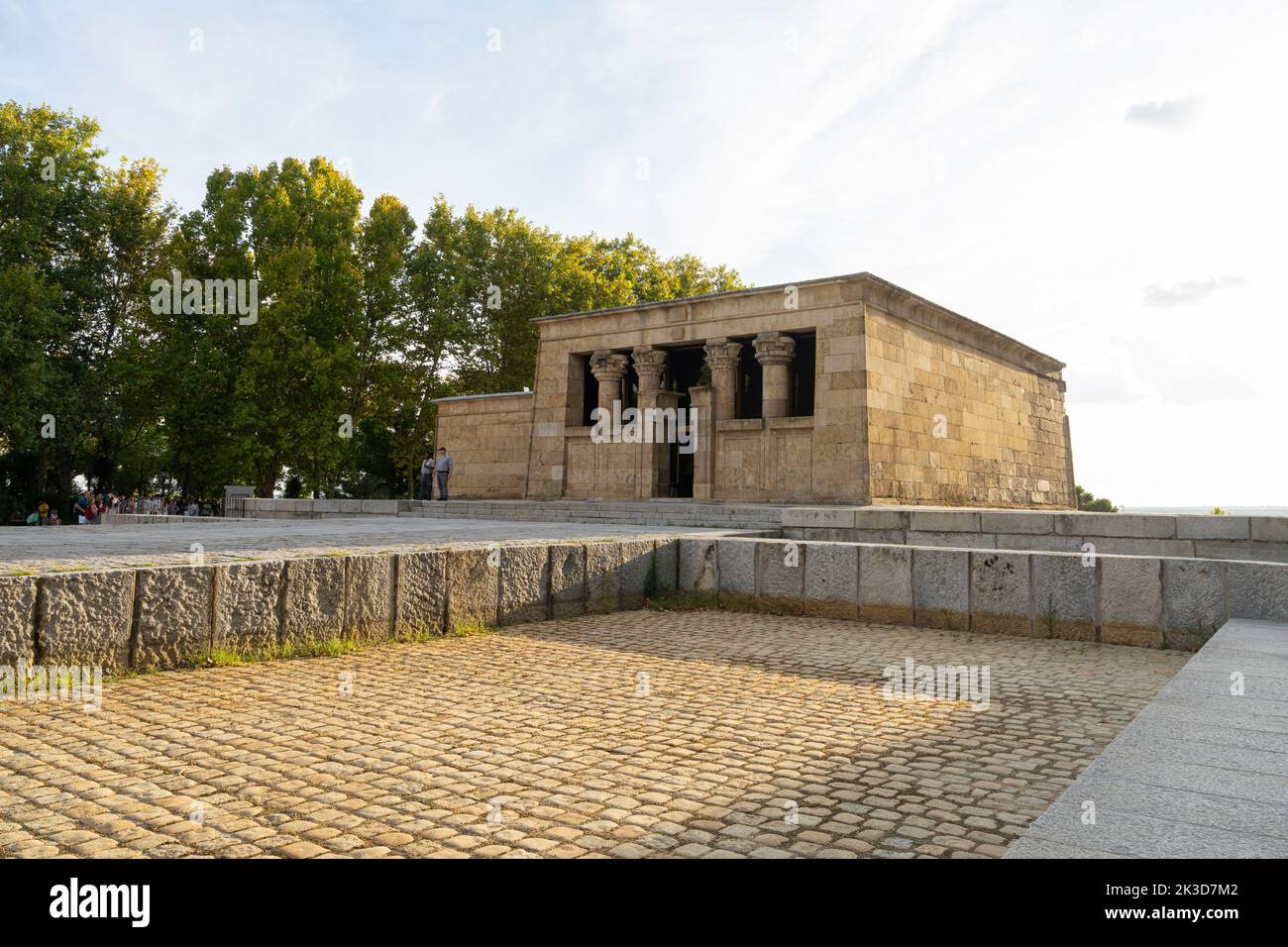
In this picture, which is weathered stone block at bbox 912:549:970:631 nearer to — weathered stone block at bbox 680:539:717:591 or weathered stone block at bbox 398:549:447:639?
weathered stone block at bbox 680:539:717:591

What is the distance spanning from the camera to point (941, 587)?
9914 mm

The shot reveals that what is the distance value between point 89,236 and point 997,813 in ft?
138

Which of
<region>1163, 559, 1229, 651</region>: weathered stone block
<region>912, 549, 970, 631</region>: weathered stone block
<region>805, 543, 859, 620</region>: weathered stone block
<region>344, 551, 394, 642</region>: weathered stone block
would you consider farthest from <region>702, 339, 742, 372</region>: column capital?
<region>344, 551, 394, 642</region>: weathered stone block

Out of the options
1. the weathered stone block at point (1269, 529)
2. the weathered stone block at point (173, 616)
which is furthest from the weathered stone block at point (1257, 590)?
the weathered stone block at point (173, 616)

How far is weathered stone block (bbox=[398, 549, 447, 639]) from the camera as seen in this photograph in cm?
848

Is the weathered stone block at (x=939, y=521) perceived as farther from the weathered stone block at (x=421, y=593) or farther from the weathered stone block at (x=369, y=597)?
the weathered stone block at (x=369, y=597)

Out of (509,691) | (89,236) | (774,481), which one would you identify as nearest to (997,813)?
(509,691)

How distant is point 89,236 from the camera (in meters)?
36.5

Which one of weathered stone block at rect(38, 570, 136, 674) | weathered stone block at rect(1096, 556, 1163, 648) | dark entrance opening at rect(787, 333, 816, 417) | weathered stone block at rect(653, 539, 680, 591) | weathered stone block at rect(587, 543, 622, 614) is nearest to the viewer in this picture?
weathered stone block at rect(38, 570, 136, 674)

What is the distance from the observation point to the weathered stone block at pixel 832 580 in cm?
1046

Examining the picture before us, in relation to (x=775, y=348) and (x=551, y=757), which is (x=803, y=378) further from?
(x=551, y=757)

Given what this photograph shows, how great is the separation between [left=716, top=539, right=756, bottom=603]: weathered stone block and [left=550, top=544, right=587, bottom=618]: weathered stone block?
191 centimetres

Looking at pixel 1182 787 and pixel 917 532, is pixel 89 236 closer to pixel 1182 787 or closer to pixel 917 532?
pixel 917 532

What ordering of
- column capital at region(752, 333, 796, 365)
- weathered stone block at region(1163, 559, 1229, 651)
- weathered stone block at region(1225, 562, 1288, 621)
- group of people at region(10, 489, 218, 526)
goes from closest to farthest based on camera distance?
weathered stone block at region(1225, 562, 1288, 621) → weathered stone block at region(1163, 559, 1229, 651) → column capital at region(752, 333, 796, 365) → group of people at region(10, 489, 218, 526)
